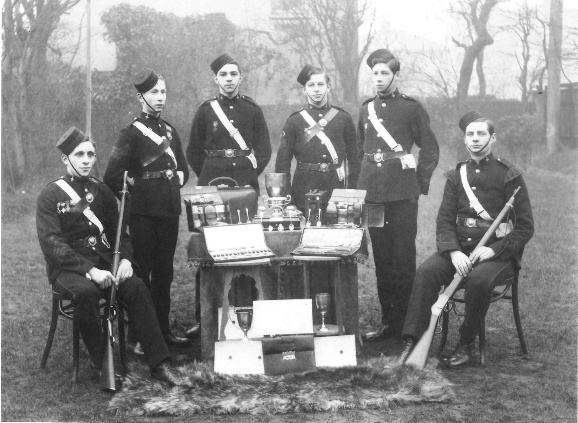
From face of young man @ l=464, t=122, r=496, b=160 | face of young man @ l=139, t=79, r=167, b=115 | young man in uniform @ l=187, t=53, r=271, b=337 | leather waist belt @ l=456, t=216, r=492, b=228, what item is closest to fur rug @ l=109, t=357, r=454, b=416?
leather waist belt @ l=456, t=216, r=492, b=228

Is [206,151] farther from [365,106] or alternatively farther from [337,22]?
[337,22]

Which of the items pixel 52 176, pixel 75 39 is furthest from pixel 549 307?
pixel 75 39

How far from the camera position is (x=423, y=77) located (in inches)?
240

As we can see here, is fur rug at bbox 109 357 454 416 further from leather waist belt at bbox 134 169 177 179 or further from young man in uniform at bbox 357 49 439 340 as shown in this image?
leather waist belt at bbox 134 169 177 179

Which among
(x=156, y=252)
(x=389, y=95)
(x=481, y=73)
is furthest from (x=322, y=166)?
(x=481, y=73)

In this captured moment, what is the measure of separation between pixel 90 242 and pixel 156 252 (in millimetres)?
569

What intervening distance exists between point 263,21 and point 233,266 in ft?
10.7

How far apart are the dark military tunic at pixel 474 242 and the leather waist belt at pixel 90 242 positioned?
1.94 m

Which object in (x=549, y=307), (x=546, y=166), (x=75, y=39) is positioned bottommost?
(x=549, y=307)

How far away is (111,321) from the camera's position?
399cm

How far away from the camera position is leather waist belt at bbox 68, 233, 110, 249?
4.26 m

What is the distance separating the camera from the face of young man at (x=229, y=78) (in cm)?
483

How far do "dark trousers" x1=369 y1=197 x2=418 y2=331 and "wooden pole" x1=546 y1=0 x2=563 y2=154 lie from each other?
1.27m

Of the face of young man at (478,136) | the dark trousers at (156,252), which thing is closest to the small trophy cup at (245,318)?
the dark trousers at (156,252)
